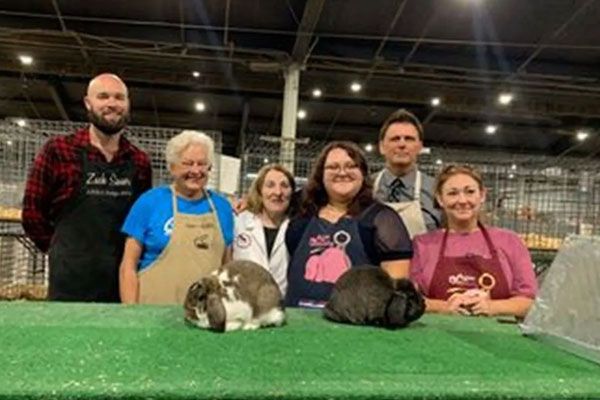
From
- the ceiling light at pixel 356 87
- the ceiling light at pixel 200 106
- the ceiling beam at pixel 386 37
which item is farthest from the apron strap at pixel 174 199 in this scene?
the ceiling light at pixel 200 106

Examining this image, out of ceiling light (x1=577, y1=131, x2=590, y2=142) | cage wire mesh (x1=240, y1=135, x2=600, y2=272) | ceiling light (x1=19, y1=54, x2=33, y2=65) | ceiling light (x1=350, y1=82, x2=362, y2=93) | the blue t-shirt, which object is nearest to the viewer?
the blue t-shirt

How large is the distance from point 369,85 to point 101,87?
658 centimetres

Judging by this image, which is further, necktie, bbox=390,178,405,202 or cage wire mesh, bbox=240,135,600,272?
cage wire mesh, bbox=240,135,600,272

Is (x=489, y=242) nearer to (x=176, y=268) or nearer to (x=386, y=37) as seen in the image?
(x=176, y=268)

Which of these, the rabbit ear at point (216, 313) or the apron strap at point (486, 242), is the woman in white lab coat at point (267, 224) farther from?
the rabbit ear at point (216, 313)

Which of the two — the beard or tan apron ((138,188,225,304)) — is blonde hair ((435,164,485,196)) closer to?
tan apron ((138,188,225,304))

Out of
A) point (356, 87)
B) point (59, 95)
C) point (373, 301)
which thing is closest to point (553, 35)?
point (356, 87)

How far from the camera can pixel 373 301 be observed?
159 centimetres

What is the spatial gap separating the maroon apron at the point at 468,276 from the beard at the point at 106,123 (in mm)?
1415

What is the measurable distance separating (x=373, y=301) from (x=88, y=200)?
4.55ft

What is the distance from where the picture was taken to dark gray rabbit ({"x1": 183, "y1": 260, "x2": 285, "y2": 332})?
4.83 ft

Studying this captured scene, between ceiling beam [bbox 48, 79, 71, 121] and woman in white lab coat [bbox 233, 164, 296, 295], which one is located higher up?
ceiling beam [bbox 48, 79, 71, 121]

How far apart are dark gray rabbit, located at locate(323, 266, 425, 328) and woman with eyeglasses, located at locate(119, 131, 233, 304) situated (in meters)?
0.71

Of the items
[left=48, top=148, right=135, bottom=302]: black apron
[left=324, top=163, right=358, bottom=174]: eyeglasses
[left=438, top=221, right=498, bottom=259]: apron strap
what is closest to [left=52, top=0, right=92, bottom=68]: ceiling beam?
[left=48, top=148, right=135, bottom=302]: black apron
